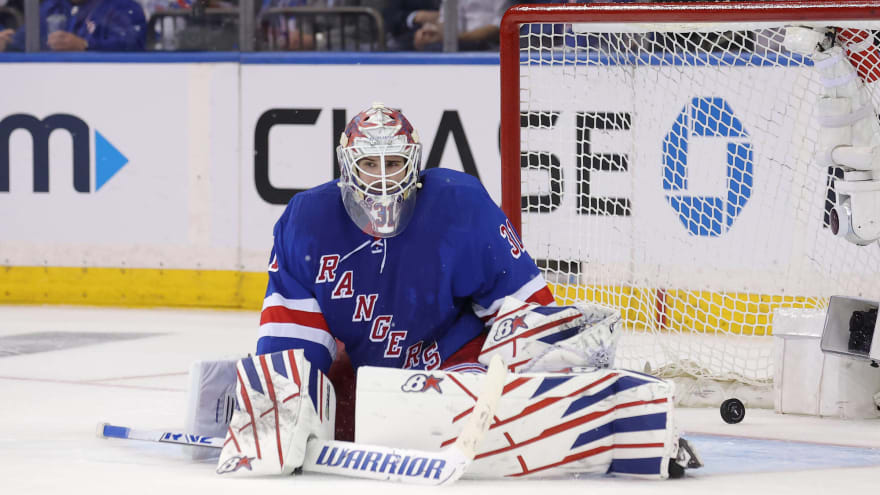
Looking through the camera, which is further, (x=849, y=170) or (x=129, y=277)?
(x=129, y=277)

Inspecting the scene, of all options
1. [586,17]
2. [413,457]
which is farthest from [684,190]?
[413,457]

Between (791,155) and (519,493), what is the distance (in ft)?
8.35

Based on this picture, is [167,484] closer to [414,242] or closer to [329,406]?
[329,406]

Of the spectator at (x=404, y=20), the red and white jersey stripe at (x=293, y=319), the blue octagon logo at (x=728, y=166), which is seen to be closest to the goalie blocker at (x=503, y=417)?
the red and white jersey stripe at (x=293, y=319)

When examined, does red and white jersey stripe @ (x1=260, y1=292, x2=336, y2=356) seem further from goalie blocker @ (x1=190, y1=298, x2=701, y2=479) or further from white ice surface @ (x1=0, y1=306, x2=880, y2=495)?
white ice surface @ (x1=0, y1=306, x2=880, y2=495)

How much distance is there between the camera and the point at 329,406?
9.41 ft

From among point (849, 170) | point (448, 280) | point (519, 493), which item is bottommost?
point (519, 493)

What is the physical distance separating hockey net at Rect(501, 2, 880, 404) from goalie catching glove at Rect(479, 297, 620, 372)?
1.28 m

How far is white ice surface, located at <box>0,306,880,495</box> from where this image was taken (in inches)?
103

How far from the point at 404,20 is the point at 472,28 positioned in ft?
1.01

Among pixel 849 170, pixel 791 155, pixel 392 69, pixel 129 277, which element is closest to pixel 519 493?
pixel 849 170

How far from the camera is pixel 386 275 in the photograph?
118 inches

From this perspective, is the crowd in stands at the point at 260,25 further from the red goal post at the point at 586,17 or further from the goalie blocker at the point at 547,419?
the goalie blocker at the point at 547,419

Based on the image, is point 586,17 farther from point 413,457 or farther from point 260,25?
point 260,25
